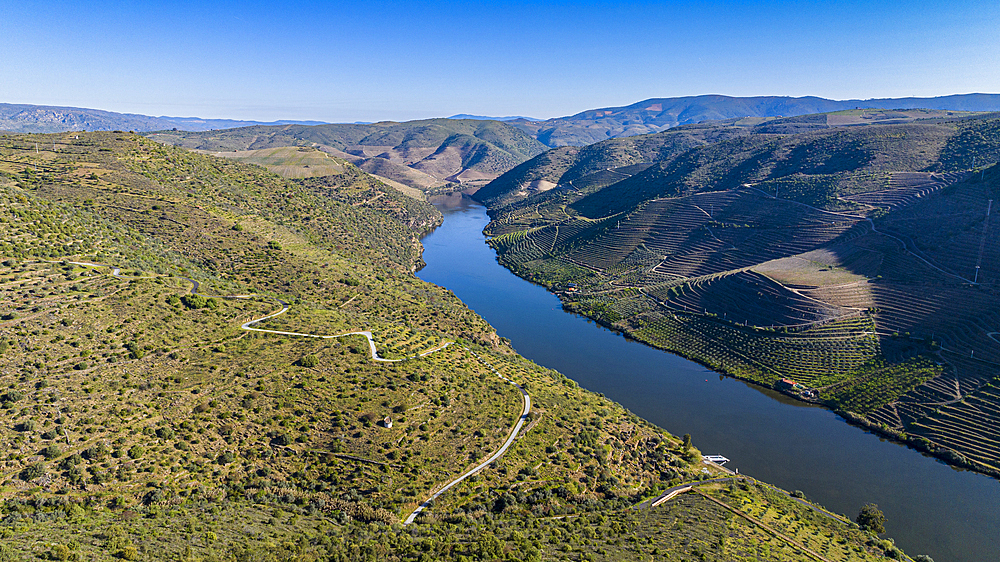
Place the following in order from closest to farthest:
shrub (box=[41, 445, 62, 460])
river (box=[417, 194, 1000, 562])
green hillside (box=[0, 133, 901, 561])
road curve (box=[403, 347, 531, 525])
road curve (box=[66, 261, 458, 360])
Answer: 1. green hillside (box=[0, 133, 901, 561])
2. shrub (box=[41, 445, 62, 460])
3. road curve (box=[403, 347, 531, 525])
4. river (box=[417, 194, 1000, 562])
5. road curve (box=[66, 261, 458, 360])

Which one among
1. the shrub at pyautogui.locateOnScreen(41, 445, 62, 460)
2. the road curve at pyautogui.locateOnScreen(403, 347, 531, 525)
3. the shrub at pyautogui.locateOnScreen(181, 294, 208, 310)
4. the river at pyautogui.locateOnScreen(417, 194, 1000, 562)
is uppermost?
the shrub at pyautogui.locateOnScreen(181, 294, 208, 310)

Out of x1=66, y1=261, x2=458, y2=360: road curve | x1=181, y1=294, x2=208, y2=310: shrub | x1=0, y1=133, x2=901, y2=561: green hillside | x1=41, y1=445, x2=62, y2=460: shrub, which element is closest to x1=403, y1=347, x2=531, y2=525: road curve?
x1=0, y1=133, x2=901, y2=561: green hillside

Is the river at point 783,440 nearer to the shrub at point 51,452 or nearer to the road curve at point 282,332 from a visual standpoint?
the road curve at point 282,332

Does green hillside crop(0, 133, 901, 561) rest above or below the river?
above

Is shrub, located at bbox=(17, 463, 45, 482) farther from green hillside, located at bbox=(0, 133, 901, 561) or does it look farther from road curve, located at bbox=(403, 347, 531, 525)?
road curve, located at bbox=(403, 347, 531, 525)

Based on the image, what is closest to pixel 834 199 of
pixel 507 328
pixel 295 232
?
pixel 507 328

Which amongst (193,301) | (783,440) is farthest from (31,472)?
(783,440)

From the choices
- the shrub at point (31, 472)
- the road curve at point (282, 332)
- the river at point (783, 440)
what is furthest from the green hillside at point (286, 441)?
the river at point (783, 440)
